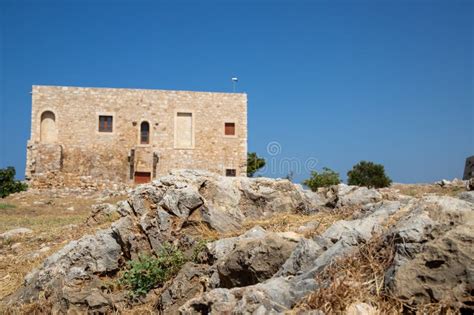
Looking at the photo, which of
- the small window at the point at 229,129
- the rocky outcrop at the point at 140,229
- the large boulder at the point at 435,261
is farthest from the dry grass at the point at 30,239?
the small window at the point at 229,129

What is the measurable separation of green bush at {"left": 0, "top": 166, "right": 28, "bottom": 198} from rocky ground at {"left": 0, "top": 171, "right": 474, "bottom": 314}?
68.8ft

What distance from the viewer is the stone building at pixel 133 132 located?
27625 mm

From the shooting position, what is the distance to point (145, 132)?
93.8ft

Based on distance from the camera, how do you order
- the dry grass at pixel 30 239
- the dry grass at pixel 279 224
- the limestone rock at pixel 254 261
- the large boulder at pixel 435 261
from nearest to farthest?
1. the large boulder at pixel 435 261
2. the limestone rock at pixel 254 261
3. the dry grass at pixel 279 224
4. the dry grass at pixel 30 239

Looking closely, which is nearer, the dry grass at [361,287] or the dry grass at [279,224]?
the dry grass at [361,287]

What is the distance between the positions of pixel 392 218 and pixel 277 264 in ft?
3.99

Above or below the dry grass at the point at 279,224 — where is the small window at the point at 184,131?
above

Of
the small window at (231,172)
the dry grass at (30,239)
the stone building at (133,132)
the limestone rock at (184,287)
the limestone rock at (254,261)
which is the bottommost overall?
the dry grass at (30,239)

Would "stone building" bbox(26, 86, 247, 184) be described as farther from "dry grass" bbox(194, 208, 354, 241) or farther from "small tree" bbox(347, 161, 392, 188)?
"dry grass" bbox(194, 208, 354, 241)

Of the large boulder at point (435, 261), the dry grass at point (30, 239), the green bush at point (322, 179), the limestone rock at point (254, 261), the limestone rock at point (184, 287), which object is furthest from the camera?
the green bush at point (322, 179)

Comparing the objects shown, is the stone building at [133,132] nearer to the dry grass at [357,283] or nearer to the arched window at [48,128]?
the arched window at [48,128]

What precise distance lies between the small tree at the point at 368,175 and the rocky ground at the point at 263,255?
20962 mm

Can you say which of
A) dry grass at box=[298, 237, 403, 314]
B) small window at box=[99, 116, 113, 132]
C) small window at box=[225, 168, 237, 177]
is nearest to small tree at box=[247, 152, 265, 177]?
small window at box=[225, 168, 237, 177]

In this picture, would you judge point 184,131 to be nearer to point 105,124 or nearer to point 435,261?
point 105,124
